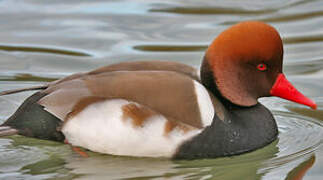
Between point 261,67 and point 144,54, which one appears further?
point 144,54

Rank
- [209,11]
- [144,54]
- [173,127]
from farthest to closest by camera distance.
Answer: [209,11] → [144,54] → [173,127]

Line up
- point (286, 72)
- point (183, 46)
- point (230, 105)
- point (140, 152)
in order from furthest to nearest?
point (183, 46)
point (286, 72)
point (230, 105)
point (140, 152)

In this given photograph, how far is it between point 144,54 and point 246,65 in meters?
2.63

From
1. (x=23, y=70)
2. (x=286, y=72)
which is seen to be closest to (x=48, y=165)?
(x=23, y=70)

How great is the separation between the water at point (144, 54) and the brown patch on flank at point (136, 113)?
0.27 meters

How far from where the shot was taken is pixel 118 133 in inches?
185

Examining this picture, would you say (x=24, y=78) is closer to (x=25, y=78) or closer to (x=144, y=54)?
(x=25, y=78)

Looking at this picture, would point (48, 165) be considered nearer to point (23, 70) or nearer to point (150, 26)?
point (23, 70)

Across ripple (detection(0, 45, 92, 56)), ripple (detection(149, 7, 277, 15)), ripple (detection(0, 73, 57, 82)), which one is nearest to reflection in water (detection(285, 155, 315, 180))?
ripple (detection(0, 73, 57, 82))

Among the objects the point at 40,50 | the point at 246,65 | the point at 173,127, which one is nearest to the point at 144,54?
the point at 40,50

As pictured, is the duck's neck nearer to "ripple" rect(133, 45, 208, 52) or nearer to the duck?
the duck

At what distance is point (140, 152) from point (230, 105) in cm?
72

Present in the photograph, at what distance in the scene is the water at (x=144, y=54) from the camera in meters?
4.78

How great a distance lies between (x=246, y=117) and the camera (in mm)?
5031
